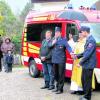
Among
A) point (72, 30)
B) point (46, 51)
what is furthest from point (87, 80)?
point (72, 30)

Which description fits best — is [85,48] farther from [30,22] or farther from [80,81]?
[30,22]

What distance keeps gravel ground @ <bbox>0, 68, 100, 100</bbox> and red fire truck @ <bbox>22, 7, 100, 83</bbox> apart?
2.10ft

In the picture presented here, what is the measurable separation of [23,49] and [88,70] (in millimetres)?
6381

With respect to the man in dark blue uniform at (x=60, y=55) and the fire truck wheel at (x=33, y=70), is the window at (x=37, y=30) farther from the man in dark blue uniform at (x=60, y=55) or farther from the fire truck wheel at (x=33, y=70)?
the man in dark blue uniform at (x=60, y=55)

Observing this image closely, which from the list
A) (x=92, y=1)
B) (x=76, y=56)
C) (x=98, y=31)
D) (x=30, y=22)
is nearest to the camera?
(x=76, y=56)

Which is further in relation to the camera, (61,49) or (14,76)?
(14,76)

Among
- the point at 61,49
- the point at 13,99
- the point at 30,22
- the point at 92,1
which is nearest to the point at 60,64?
the point at 61,49

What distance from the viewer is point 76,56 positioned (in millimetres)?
11203

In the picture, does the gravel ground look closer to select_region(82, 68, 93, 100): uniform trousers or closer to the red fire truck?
the red fire truck

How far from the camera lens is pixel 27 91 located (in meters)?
12.7

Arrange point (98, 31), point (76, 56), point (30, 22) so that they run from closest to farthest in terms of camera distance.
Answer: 1. point (76, 56)
2. point (98, 31)
3. point (30, 22)

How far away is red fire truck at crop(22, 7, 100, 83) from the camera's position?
13224 millimetres

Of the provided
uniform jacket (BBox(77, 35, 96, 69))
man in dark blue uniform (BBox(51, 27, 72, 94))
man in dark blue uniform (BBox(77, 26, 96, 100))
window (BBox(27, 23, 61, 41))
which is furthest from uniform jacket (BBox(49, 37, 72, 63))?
window (BBox(27, 23, 61, 41))

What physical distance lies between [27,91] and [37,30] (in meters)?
3.46
